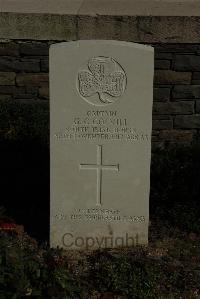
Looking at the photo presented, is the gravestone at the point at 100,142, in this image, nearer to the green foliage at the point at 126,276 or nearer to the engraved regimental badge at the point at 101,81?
the engraved regimental badge at the point at 101,81

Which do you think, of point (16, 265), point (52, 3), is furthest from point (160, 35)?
point (16, 265)

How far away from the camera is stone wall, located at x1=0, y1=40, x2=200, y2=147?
5836 millimetres

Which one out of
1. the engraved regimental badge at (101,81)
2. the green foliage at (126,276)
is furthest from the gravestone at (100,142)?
the green foliage at (126,276)

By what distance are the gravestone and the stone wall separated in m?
1.63

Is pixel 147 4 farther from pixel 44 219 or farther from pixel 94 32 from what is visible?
pixel 44 219

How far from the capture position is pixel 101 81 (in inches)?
162

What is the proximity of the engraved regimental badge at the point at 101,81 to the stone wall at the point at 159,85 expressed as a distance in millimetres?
1773

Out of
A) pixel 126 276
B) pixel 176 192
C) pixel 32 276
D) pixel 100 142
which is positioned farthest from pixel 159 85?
pixel 32 276

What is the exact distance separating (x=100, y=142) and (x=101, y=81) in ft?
1.45

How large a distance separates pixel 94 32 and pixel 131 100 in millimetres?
1616

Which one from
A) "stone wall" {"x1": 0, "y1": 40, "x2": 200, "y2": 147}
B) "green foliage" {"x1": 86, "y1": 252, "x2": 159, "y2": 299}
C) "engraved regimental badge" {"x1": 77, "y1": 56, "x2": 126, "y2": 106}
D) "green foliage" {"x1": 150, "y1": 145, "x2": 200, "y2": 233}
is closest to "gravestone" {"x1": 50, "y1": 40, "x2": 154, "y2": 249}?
"engraved regimental badge" {"x1": 77, "y1": 56, "x2": 126, "y2": 106}

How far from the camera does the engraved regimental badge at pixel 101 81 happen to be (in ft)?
13.3

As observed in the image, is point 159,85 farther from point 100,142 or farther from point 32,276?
point 32,276

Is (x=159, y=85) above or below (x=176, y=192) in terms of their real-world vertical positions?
above
